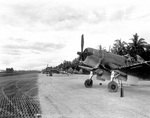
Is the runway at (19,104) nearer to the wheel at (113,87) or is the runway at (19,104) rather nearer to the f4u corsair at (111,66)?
the f4u corsair at (111,66)

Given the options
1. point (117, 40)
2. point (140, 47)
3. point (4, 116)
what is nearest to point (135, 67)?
point (4, 116)

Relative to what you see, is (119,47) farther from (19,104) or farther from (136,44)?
(19,104)

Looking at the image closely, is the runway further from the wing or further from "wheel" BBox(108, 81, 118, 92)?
the wing

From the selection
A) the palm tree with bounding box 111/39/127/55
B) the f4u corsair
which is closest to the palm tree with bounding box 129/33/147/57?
the palm tree with bounding box 111/39/127/55

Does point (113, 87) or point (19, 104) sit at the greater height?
point (113, 87)

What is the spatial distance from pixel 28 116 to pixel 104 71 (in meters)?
9.58

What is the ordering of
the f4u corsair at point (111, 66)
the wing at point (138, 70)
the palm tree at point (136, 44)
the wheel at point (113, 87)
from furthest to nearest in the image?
the palm tree at point (136, 44) → the f4u corsair at point (111, 66) → the wheel at point (113, 87) → the wing at point (138, 70)

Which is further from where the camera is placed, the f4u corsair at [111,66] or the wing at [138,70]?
the f4u corsair at [111,66]

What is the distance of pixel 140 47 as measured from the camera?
55.7 meters

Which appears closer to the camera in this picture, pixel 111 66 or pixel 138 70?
pixel 138 70

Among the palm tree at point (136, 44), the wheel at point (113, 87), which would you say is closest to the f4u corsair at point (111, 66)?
the wheel at point (113, 87)

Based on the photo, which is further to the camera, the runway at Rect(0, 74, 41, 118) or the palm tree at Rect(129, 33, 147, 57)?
the palm tree at Rect(129, 33, 147, 57)

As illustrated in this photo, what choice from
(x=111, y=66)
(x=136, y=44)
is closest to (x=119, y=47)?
(x=136, y=44)

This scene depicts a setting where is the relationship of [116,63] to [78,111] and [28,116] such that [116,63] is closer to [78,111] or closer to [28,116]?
[78,111]
